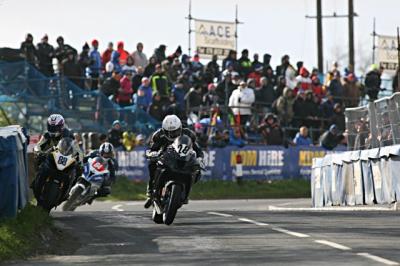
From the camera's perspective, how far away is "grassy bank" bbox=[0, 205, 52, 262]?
13414mm

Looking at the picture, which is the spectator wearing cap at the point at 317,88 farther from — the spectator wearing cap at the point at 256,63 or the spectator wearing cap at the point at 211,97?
the spectator wearing cap at the point at 211,97

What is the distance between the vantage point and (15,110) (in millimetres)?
33781

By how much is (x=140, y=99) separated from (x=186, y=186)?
1814cm

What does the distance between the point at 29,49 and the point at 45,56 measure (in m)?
0.68

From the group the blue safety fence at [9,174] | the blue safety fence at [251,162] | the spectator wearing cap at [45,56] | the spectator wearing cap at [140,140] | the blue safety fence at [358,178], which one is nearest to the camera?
the blue safety fence at [9,174]

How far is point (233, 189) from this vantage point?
37.5m

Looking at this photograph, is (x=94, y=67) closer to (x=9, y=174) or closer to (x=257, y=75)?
(x=257, y=75)

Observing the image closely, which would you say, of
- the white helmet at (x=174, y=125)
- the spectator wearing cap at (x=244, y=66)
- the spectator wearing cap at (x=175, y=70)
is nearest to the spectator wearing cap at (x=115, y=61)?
the spectator wearing cap at (x=175, y=70)

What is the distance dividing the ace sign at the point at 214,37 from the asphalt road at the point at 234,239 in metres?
22.1

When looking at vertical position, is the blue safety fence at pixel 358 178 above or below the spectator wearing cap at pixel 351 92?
below

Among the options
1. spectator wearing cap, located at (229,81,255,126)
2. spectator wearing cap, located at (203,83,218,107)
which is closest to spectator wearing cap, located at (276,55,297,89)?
spectator wearing cap, located at (229,81,255,126)

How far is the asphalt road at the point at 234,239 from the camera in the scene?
39.2 ft

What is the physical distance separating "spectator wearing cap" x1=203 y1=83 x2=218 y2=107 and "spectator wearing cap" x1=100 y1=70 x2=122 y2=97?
2838 mm

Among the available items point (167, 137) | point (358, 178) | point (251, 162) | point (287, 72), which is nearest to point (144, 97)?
point (251, 162)
